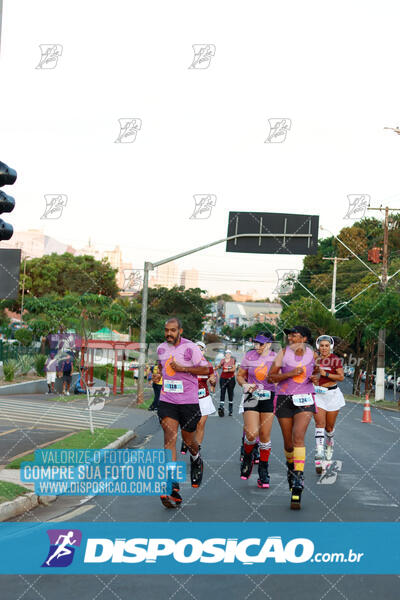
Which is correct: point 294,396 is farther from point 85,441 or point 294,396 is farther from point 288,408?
point 85,441

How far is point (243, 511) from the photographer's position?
26.6 ft

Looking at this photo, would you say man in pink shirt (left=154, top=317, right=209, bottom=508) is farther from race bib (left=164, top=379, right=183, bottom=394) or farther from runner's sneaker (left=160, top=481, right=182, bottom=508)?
runner's sneaker (left=160, top=481, right=182, bottom=508)

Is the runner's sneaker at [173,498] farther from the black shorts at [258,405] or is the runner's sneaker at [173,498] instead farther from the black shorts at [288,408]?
the black shorts at [258,405]

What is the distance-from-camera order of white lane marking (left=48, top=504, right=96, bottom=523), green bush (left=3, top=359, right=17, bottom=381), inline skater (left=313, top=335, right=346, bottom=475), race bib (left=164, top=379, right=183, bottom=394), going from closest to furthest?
white lane marking (left=48, top=504, right=96, bottom=523) < race bib (left=164, top=379, right=183, bottom=394) < inline skater (left=313, top=335, right=346, bottom=475) < green bush (left=3, top=359, right=17, bottom=381)

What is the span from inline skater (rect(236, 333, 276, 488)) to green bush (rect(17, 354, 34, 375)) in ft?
86.7

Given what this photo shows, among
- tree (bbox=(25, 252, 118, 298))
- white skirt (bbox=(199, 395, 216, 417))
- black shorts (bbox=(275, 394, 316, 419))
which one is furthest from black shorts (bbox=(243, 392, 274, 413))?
tree (bbox=(25, 252, 118, 298))

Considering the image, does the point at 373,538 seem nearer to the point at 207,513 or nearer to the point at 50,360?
the point at 207,513

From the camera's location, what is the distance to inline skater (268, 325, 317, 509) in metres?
8.87

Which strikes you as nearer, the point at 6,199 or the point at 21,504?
the point at 21,504

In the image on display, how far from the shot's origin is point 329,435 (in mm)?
11984

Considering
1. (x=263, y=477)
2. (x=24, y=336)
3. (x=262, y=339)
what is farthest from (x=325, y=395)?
Result: (x=24, y=336)

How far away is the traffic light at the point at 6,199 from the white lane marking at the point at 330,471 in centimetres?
510

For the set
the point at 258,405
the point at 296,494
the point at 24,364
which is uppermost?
the point at 258,405

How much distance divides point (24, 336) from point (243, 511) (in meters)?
36.8
